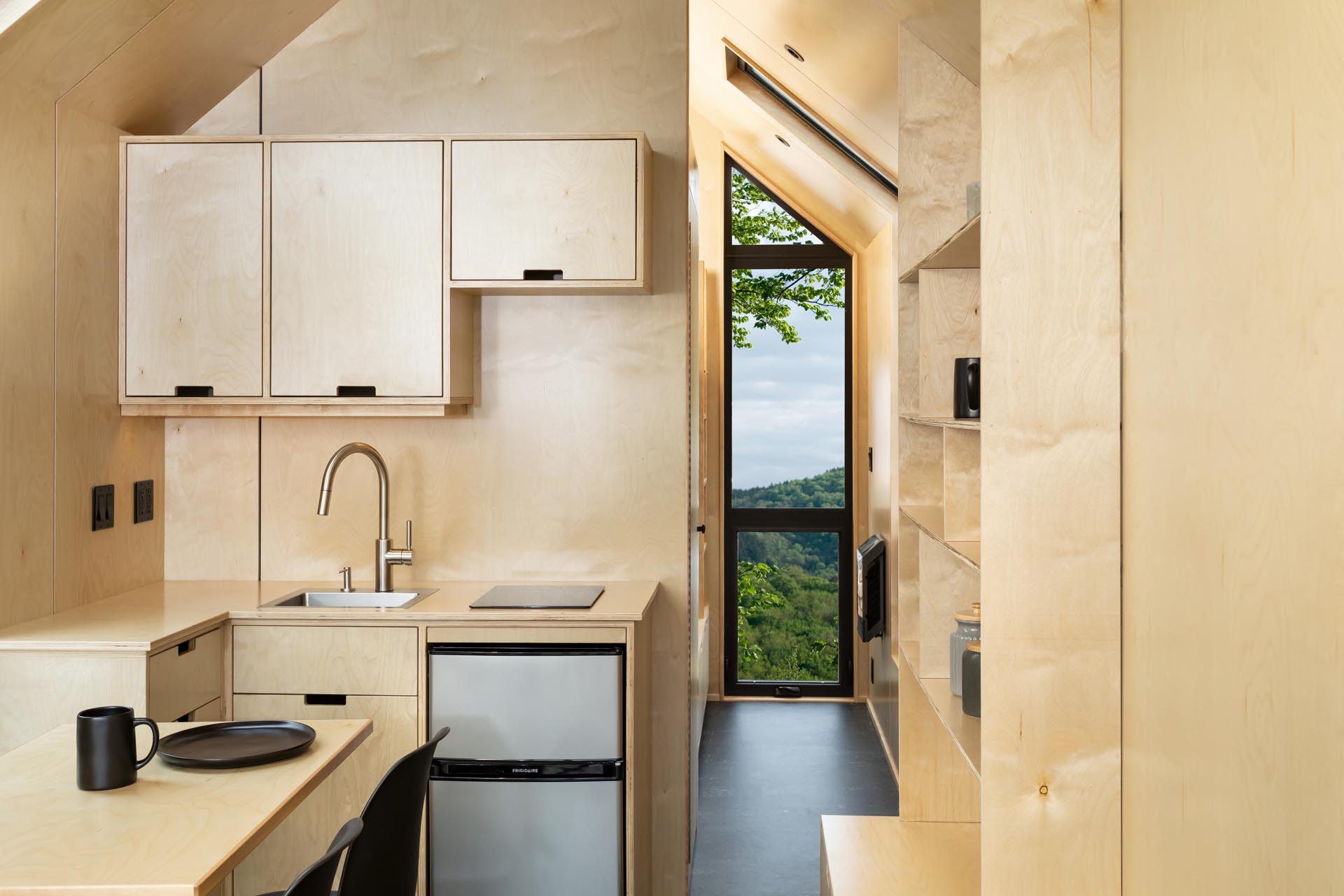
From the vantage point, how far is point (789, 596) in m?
5.99

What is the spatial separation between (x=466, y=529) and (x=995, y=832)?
6.97ft

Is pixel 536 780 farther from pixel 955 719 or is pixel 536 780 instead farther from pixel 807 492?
pixel 807 492

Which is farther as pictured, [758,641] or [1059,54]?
[758,641]

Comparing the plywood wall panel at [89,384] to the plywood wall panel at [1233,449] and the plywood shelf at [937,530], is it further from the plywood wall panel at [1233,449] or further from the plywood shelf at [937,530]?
the plywood wall panel at [1233,449]

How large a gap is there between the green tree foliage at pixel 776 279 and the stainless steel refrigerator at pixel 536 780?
344 cm

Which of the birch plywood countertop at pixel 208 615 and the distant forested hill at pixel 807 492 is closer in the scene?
the birch plywood countertop at pixel 208 615

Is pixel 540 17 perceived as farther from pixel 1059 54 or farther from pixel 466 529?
pixel 1059 54

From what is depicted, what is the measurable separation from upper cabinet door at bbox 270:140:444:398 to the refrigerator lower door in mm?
Answer: 1141

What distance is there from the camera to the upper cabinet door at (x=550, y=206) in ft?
10.1

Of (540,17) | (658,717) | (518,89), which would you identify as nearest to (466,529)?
(658,717)

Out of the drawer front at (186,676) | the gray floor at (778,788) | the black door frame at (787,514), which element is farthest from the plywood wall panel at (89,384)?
the black door frame at (787,514)

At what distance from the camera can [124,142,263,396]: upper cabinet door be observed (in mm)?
3131

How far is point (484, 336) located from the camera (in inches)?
134

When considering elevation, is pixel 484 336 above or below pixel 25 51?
below
